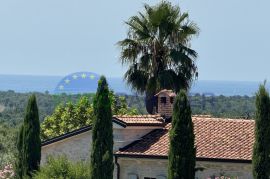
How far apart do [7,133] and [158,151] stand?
5335cm

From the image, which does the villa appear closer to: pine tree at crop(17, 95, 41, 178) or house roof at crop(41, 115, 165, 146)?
house roof at crop(41, 115, 165, 146)

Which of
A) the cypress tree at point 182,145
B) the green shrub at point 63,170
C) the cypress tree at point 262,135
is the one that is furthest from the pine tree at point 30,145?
the cypress tree at point 262,135

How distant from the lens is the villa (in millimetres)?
33094

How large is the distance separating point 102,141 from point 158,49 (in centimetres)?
1392

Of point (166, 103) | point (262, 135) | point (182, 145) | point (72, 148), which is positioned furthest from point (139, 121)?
point (262, 135)

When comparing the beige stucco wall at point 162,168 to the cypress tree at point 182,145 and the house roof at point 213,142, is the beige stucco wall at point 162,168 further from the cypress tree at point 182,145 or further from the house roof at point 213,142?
the cypress tree at point 182,145

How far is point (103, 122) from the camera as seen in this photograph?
1297 inches

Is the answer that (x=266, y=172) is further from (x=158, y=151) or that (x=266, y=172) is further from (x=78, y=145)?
(x=78, y=145)

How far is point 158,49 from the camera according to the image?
1810 inches

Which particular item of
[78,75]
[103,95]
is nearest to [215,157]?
[103,95]

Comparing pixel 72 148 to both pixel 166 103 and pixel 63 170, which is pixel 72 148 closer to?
pixel 63 170

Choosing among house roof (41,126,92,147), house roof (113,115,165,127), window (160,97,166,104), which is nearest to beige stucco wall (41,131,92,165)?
house roof (41,126,92,147)

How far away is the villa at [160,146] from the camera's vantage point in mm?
33094

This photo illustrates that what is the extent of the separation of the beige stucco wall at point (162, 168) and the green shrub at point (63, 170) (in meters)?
1.69
